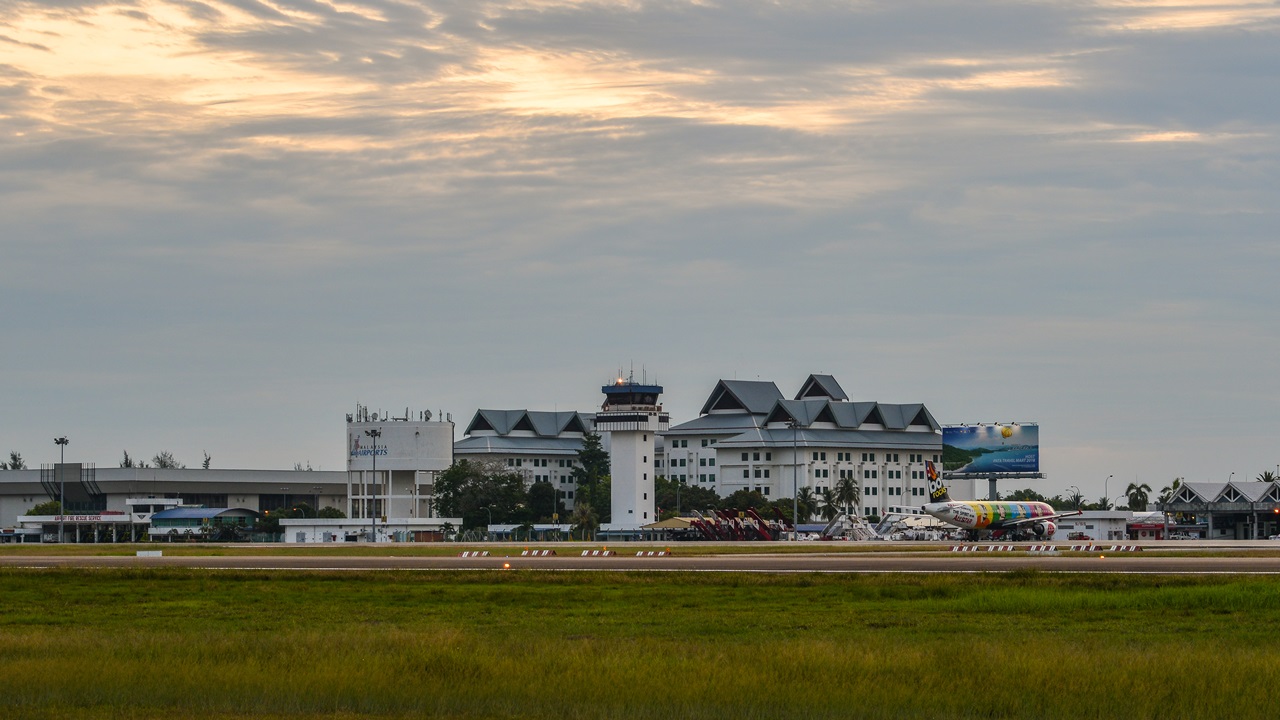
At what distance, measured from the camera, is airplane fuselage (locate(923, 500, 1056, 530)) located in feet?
464

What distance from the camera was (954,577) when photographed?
57344 mm

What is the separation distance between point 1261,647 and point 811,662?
1007 centimetres

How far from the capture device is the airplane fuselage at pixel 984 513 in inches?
5566

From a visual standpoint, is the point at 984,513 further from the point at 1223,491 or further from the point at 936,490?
the point at 1223,491

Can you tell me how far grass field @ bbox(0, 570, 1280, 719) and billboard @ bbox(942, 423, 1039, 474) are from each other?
13172cm

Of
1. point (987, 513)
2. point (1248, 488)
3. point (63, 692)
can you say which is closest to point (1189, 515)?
point (1248, 488)

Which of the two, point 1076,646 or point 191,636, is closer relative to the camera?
point 1076,646

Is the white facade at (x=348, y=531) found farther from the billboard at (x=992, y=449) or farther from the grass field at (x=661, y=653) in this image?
the grass field at (x=661, y=653)

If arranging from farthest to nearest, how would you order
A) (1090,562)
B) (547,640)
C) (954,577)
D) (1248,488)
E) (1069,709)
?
1. (1248,488)
2. (1090,562)
3. (954,577)
4. (547,640)
5. (1069,709)

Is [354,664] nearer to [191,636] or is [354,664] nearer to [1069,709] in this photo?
[191,636]

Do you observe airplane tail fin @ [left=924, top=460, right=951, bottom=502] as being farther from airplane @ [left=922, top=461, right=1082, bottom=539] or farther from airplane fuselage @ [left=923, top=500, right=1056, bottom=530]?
airplane fuselage @ [left=923, top=500, right=1056, bottom=530]

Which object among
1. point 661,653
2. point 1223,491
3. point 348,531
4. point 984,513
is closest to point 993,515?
point 984,513

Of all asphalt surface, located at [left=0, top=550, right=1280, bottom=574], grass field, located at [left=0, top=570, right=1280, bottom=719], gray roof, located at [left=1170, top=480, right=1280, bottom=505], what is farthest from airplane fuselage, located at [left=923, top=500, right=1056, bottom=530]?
grass field, located at [left=0, top=570, right=1280, bottom=719]

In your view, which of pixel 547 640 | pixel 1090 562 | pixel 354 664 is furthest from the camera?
pixel 1090 562
